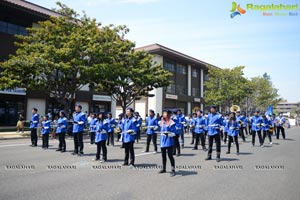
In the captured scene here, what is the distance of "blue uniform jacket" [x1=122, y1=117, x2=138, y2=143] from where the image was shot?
836 centimetres

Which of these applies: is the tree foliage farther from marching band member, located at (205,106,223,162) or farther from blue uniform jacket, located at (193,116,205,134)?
marching band member, located at (205,106,223,162)

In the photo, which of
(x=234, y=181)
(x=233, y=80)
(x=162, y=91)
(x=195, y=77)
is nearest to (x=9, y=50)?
(x=162, y=91)

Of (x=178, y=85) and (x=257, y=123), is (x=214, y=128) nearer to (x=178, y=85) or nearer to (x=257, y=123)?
(x=257, y=123)

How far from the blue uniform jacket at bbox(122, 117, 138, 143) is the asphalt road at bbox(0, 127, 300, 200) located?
91 cm

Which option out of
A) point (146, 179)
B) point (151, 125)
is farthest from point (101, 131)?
point (151, 125)

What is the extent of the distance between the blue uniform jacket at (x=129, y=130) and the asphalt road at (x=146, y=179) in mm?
913

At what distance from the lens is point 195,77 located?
2009 inches

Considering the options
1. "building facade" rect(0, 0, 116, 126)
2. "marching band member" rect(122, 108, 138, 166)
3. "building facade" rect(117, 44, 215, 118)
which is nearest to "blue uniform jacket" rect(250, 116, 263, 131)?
"marching band member" rect(122, 108, 138, 166)

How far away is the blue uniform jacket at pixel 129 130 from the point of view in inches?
329

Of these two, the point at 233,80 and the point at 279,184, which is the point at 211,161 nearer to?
the point at 279,184

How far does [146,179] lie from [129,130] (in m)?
2.06

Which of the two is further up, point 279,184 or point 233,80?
point 233,80

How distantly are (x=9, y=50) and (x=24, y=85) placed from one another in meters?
7.96

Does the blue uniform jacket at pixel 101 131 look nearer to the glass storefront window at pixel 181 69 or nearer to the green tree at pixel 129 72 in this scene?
the green tree at pixel 129 72
